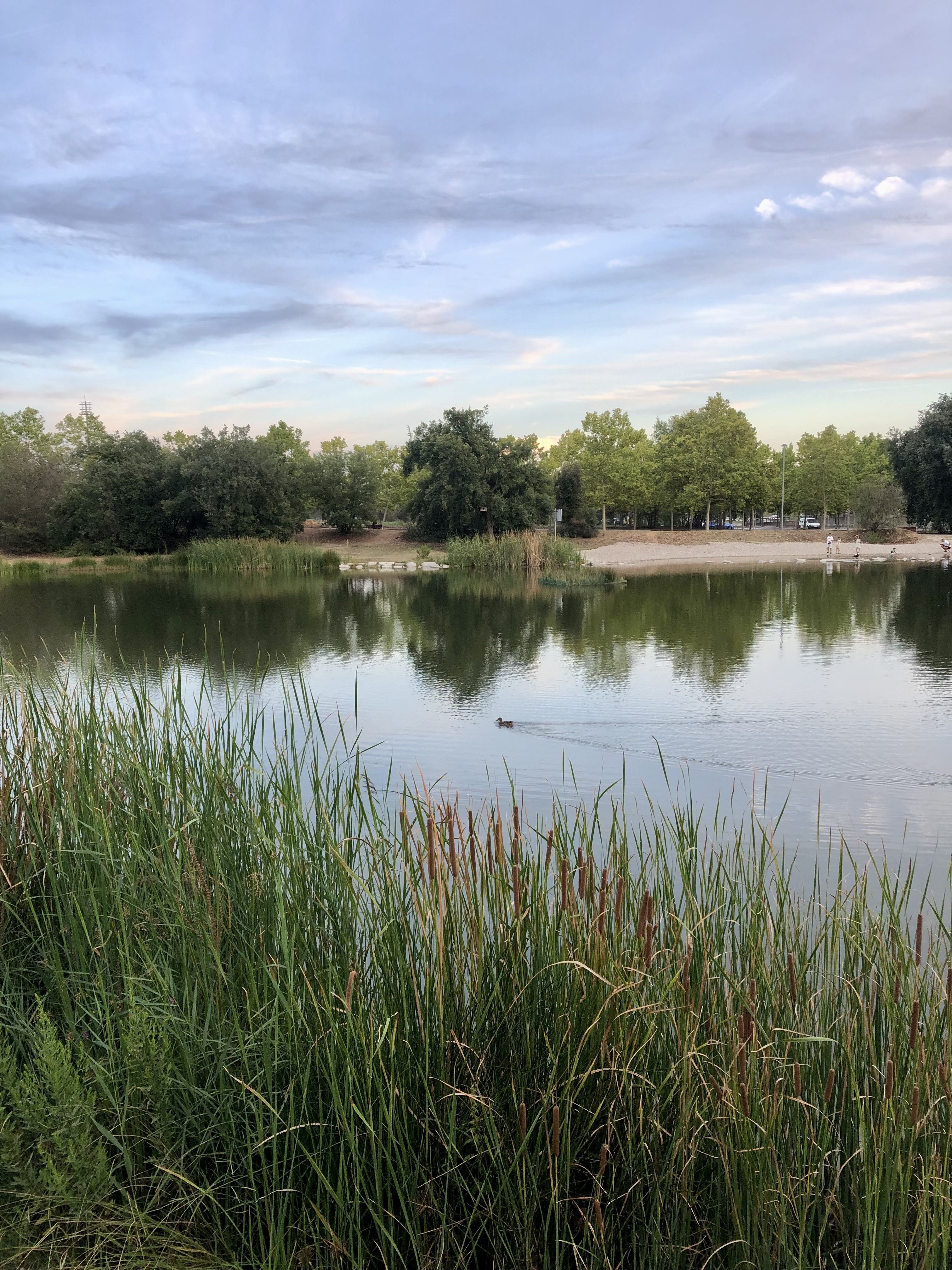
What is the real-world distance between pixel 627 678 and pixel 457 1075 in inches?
349

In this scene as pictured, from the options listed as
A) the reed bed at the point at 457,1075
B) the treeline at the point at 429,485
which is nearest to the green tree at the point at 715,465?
the treeline at the point at 429,485

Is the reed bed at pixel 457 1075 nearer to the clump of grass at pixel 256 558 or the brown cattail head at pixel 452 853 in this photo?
the brown cattail head at pixel 452 853

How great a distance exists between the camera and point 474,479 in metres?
32.5

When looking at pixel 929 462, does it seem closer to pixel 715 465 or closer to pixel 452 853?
pixel 715 465

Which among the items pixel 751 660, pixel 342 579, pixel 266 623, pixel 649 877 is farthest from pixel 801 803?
pixel 342 579

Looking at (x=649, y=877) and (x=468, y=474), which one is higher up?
(x=468, y=474)

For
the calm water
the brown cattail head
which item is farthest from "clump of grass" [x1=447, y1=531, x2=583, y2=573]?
the brown cattail head

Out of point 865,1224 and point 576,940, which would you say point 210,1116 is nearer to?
point 576,940

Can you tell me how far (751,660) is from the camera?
1188cm

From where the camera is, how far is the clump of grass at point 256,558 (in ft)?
93.7

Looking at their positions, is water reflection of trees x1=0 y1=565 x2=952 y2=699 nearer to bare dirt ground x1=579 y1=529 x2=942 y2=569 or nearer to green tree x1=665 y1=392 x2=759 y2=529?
bare dirt ground x1=579 y1=529 x2=942 y2=569

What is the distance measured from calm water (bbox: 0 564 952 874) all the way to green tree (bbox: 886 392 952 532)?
13.9 metres

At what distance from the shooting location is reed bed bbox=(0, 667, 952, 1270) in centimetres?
181

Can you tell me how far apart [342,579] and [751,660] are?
54.3ft
